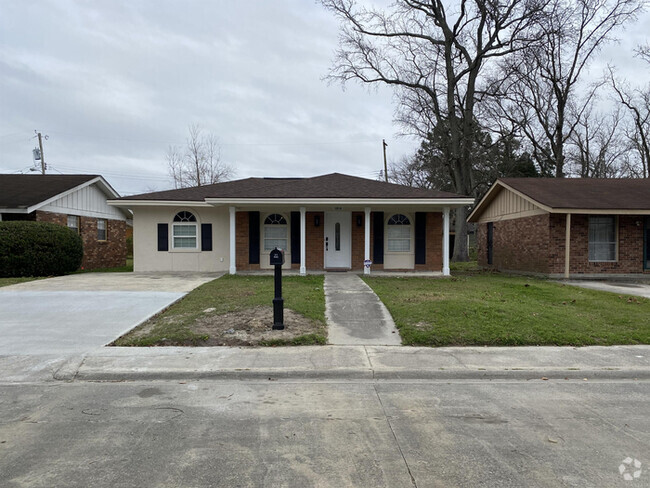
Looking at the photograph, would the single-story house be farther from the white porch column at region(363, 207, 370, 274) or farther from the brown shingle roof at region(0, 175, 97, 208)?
the brown shingle roof at region(0, 175, 97, 208)

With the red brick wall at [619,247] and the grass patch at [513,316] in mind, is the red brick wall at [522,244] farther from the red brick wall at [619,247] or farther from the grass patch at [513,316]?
the grass patch at [513,316]

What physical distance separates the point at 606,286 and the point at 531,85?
21.9m

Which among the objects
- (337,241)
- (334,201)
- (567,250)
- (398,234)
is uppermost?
(334,201)

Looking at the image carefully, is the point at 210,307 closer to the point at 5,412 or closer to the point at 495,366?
the point at 5,412

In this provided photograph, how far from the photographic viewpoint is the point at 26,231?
49.2 ft

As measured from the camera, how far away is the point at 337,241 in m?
16.1

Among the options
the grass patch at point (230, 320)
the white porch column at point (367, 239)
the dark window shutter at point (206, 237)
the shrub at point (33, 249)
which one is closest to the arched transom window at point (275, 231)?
the dark window shutter at point (206, 237)

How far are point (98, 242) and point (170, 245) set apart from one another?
6.41 meters

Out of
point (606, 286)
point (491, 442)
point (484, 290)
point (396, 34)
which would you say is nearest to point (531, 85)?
point (396, 34)

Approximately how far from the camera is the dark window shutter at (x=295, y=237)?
52.2 feet

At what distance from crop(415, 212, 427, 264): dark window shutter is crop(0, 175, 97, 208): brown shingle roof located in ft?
49.0

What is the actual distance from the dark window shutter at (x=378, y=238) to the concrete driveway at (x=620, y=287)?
6649 millimetres

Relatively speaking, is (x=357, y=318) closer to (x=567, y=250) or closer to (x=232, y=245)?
(x=232, y=245)

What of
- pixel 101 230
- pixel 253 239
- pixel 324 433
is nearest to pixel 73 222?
pixel 101 230
